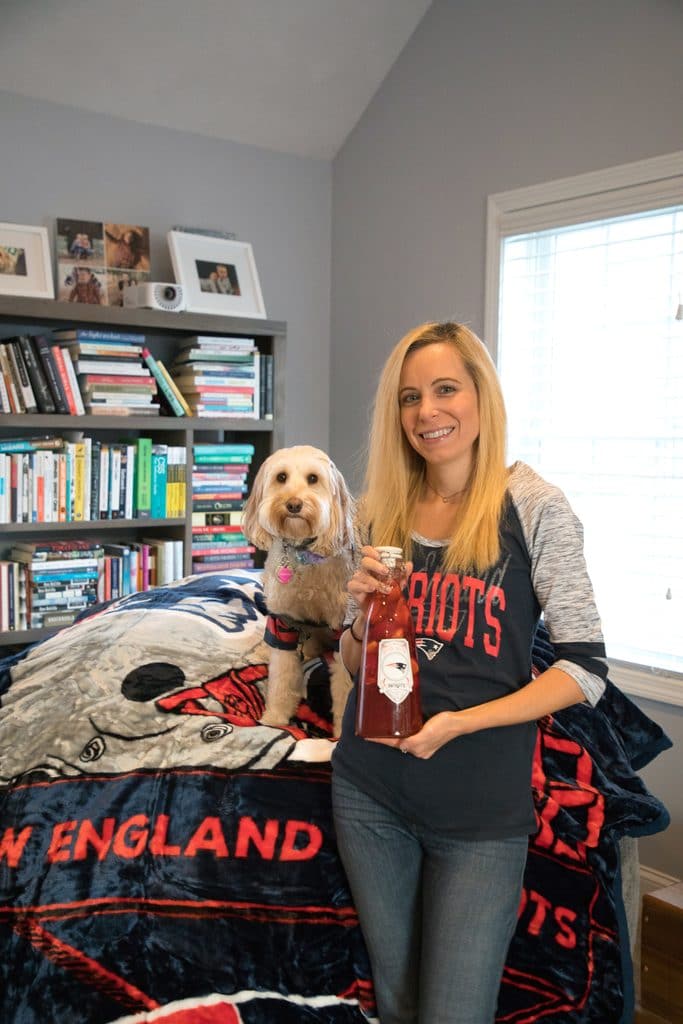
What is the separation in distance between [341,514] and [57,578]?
170 cm

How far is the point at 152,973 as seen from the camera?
155 centimetres

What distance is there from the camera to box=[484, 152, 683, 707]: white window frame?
9.02 ft

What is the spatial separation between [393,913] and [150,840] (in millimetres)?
464

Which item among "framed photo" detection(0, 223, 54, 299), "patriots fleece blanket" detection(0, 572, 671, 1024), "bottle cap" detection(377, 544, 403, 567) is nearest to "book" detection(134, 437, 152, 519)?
"framed photo" detection(0, 223, 54, 299)

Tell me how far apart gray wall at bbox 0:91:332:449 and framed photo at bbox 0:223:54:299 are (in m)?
0.13

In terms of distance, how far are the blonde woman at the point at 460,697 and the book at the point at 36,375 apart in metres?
1.90

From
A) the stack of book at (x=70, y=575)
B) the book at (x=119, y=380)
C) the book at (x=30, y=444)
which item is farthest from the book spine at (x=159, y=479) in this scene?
the book at (x=30, y=444)

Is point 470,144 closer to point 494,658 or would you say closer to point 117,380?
point 117,380

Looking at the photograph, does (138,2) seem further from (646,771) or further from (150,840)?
(646,771)

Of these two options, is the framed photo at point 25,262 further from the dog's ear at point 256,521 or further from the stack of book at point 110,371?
the dog's ear at point 256,521

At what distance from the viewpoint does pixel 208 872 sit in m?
1.61

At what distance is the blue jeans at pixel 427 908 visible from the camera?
51.6 inches

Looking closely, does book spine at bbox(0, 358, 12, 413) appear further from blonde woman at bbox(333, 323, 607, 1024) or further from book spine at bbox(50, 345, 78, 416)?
blonde woman at bbox(333, 323, 607, 1024)

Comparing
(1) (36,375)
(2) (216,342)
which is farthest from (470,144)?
(1) (36,375)
